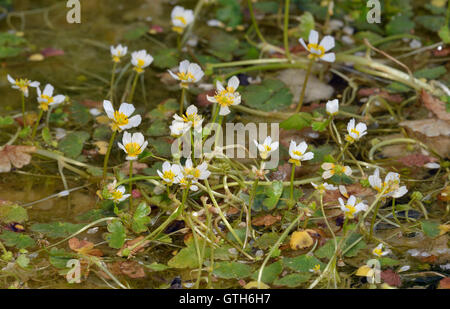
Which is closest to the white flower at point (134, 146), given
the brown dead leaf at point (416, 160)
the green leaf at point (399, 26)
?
the brown dead leaf at point (416, 160)

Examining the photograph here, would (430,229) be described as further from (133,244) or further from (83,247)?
(83,247)

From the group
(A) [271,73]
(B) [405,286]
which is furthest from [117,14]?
(B) [405,286]

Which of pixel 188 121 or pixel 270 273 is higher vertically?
pixel 188 121

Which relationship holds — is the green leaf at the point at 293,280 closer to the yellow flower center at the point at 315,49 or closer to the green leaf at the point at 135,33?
the yellow flower center at the point at 315,49

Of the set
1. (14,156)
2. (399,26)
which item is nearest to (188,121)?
(14,156)

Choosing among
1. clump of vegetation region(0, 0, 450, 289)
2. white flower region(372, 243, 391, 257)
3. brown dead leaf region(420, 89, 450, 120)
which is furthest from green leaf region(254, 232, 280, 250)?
brown dead leaf region(420, 89, 450, 120)

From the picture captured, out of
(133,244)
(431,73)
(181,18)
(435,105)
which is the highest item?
(181,18)

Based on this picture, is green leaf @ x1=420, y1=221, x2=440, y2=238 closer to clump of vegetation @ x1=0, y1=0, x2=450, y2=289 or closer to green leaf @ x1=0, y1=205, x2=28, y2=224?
clump of vegetation @ x1=0, y1=0, x2=450, y2=289

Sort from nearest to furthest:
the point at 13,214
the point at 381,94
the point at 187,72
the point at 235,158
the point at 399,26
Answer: the point at 13,214
the point at 187,72
the point at 235,158
the point at 381,94
the point at 399,26
